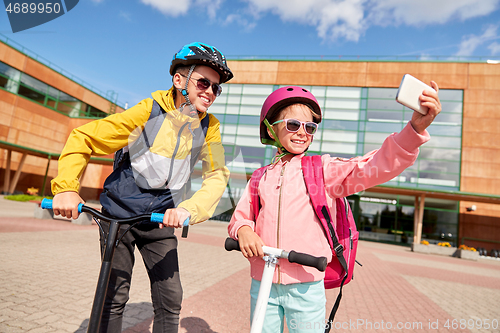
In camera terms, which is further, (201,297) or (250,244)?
(201,297)

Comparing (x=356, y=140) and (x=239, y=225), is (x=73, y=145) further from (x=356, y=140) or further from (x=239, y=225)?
(x=356, y=140)

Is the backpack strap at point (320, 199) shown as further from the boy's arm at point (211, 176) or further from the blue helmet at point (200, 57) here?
the blue helmet at point (200, 57)

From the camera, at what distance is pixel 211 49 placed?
217 centimetres

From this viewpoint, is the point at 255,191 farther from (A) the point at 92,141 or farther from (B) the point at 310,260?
(A) the point at 92,141

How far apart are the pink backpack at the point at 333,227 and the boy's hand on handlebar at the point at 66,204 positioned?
100cm

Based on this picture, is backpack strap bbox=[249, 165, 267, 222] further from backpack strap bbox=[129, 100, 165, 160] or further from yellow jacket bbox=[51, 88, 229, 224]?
backpack strap bbox=[129, 100, 165, 160]

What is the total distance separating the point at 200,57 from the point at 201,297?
3.70 m

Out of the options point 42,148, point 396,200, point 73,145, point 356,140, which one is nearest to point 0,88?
point 42,148

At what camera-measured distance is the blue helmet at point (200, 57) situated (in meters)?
2.07

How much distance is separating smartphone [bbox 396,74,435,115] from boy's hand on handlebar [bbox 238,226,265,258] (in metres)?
0.91

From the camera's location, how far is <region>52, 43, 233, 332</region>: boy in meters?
1.91

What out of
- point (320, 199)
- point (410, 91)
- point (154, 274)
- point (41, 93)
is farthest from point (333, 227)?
point (41, 93)

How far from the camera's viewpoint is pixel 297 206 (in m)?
1.74

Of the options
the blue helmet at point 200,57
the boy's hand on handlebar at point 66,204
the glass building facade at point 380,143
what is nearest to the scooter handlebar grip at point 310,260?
the boy's hand on handlebar at point 66,204
